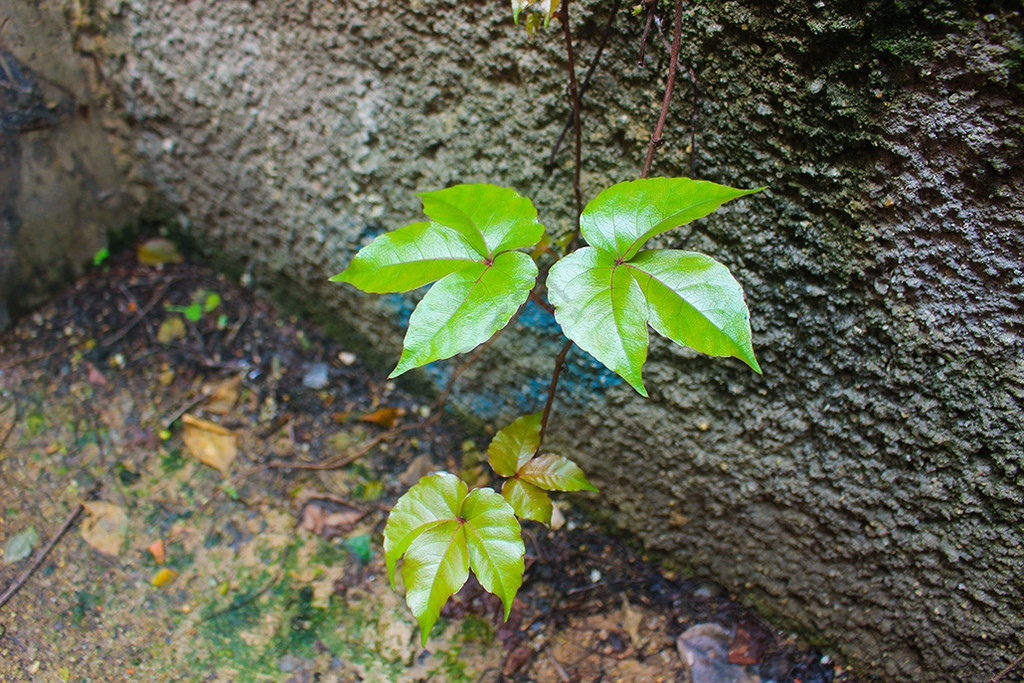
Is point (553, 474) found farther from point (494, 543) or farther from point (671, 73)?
point (671, 73)

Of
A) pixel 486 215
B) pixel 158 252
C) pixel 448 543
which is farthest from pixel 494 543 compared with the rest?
pixel 158 252

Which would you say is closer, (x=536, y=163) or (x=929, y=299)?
(x=929, y=299)

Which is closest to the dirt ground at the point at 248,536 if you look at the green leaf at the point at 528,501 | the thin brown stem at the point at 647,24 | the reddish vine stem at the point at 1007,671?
the reddish vine stem at the point at 1007,671

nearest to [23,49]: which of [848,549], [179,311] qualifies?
[179,311]

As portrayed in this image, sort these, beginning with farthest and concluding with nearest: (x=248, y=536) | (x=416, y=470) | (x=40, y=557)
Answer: (x=416, y=470)
(x=248, y=536)
(x=40, y=557)

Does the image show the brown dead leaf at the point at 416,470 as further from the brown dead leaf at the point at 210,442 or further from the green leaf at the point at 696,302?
the green leaf at the point at 696,302

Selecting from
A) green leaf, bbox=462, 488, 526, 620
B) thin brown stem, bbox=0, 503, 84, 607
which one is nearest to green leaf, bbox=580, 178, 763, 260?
green leaf, bbox=462, 488, 526, 620

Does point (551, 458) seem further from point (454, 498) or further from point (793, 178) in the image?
point (793, 178)
